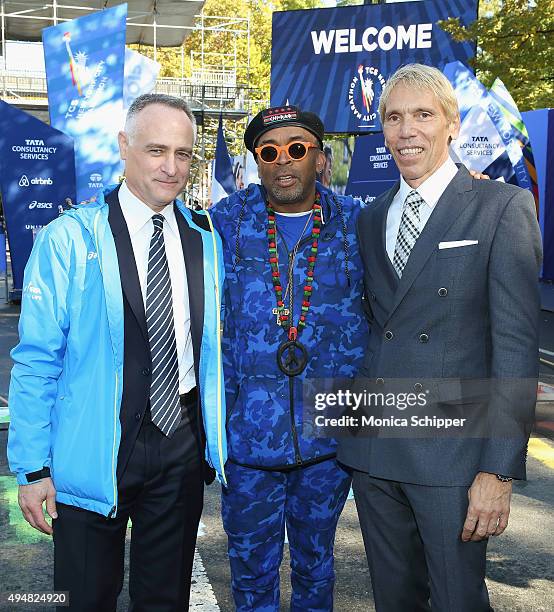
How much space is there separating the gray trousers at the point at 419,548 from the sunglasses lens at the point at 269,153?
133 centimetres

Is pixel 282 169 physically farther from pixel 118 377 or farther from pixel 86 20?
pixel 86 20

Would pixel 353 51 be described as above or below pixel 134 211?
above

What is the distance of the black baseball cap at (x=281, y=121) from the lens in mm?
3115

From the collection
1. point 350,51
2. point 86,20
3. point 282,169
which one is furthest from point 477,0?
point 282,169

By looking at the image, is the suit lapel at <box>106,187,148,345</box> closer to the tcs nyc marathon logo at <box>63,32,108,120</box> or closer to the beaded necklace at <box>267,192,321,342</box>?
the beaded necklace at <box>267,192,321,342</box>

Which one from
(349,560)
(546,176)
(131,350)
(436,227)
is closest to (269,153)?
(436,227)

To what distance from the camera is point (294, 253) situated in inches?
122

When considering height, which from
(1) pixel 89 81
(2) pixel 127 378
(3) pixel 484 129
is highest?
(1) pixel 89 81

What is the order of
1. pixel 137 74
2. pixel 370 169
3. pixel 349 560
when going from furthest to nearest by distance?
pixel 137 74
pixel 370 169
pixel 349 560

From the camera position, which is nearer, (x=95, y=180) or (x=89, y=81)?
(x=89, y=81)

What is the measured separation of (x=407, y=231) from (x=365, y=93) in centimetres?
1835

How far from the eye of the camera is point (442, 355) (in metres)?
2.53

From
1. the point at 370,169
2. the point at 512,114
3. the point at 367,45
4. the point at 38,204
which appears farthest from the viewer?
the point at 367,45

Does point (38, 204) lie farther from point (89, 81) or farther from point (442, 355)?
point (442, 355)
